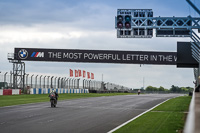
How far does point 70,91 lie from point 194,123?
6800cm

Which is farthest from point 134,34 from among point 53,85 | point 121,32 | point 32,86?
point 53,85

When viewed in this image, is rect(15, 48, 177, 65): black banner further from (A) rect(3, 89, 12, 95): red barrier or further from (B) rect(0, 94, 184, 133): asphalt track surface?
(B) rect(0, 94, 184, 133): asphalt track surface

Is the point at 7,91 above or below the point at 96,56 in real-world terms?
below

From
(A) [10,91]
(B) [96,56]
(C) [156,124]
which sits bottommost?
(C) [156,124]

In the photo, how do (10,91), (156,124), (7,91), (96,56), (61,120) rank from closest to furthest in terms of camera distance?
(156,124), (61,120), (7,91), (10,91), (96,56)

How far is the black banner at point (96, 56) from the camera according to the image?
51469 mm

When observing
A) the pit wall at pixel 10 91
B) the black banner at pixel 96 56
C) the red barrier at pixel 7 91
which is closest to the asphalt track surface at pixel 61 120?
the pit wall at pixel 10 91

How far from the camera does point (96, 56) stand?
52.2 meters

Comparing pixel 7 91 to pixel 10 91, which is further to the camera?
pixel 10 91

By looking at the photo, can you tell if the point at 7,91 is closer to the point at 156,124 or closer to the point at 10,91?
the point at 10,91

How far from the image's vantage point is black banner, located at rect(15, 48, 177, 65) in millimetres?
51469

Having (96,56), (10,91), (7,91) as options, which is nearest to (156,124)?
(7,91)

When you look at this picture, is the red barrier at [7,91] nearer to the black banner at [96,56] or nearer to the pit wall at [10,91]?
the pit wall at [10,91]

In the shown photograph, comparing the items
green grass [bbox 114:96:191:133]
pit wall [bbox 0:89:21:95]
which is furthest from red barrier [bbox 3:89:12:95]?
green grass [bbox 114:96:191:133]
